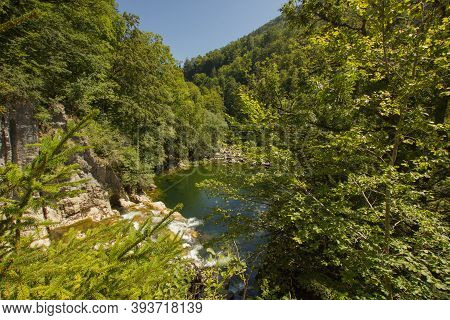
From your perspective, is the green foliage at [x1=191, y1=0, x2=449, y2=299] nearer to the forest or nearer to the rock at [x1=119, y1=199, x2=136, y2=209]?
the forest

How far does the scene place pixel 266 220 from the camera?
250 inches

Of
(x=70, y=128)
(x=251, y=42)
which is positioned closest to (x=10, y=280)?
(x=70, y=128)

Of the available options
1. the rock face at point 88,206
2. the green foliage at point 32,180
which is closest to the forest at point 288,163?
the green foliage at point 32,180

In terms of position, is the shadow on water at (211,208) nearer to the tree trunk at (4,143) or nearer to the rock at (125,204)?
the rock at (125,204)

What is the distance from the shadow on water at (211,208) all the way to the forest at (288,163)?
0.34m

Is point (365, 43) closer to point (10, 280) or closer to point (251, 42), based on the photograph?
point (10, 280)

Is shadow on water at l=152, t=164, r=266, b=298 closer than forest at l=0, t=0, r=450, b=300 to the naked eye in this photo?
No

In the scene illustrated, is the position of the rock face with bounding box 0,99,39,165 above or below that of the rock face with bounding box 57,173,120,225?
above

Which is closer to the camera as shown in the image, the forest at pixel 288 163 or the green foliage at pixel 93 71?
the forest at pixel 288 163

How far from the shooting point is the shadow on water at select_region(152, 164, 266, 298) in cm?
677

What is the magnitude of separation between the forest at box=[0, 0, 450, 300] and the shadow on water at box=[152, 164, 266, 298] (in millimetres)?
339

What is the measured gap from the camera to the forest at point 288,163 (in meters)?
2.13

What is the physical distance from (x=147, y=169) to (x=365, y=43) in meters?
14.9

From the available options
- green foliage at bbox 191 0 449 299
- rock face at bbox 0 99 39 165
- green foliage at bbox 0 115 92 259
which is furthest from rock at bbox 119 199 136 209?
green foliage at bbox 0 115 92 259
